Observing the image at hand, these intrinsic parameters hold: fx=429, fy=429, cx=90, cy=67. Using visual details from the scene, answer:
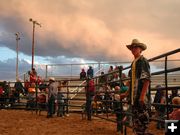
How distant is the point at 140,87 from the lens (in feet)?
21.9

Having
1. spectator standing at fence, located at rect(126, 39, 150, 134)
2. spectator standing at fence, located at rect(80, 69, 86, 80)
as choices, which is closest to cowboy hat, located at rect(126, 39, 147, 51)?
spectator standing at fence, located at rect(126, 39, 150, 134)

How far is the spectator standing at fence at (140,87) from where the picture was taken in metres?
6.56

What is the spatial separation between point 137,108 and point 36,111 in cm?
1307

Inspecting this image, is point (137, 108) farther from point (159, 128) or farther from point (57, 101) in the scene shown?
point (57, 101)

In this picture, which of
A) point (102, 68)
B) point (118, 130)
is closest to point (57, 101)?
point (118, 130)

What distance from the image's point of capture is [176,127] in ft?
14.8

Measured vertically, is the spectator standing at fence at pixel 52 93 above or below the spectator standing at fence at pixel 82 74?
below

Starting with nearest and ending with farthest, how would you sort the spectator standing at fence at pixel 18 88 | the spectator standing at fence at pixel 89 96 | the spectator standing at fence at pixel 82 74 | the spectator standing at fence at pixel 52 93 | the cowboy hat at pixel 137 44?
the cowboy hat at pixel 137 44 < the spectator standing at fence at pixel 89 96 < the spectator standing at fence at pixel 52 93 < the spectator standing at fence at pixel 18 88 < the spectator standing at fence at pixel 82 74

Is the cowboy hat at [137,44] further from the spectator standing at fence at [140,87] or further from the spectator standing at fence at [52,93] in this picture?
the spectator standing at fence at [52,93]

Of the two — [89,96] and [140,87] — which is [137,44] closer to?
[140,87]

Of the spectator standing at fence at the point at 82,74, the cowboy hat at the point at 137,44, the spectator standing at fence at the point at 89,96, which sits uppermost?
the spectator standing at fence at the point at 82,74

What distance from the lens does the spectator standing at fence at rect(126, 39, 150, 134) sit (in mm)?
6565

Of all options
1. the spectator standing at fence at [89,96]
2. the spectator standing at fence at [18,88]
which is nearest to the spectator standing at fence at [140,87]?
the spectator standing at fence at [89,96]

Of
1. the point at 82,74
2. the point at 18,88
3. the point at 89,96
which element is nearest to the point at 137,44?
the point at 89,96
